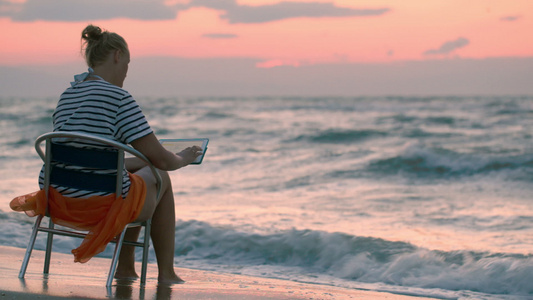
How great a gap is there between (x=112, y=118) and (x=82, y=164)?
Result: 0.25 metres

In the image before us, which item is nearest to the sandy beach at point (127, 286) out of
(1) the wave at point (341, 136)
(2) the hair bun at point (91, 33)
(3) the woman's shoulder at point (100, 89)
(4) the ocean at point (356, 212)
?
(4) the ocean at point (356, 212)

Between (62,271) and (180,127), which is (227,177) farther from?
(180,127)

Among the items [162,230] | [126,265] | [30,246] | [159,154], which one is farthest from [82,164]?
[126,265]

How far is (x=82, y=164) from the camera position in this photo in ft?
8.88

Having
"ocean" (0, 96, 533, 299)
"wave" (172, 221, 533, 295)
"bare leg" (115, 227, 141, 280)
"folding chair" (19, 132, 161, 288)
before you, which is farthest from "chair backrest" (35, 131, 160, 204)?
"wave" (172, 221, 533, 295)

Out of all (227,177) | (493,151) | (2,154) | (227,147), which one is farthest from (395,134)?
(2,154)

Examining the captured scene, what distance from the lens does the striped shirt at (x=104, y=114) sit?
2.69 m

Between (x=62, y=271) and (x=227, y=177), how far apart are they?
6.16 metres

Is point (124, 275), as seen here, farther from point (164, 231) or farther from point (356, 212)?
point (356, 212)

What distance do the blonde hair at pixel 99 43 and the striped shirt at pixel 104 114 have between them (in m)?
0.14

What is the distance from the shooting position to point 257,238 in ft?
17.5

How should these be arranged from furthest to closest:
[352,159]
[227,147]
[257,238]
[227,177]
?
[227,147]
[352,159]
[227,177]
[257,238]

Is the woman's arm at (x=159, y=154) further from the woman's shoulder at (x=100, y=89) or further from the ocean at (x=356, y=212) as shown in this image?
the ocean at (x=356, y=212)

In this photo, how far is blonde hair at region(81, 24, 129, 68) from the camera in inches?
110
